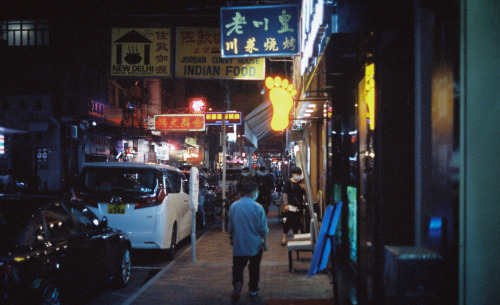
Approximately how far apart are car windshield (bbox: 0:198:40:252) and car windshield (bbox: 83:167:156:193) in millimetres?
3889

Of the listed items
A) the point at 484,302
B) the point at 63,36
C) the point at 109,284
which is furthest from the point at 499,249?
the point at 63,36

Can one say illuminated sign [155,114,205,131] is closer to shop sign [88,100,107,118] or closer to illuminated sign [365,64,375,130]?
shop sign [88,100,107,118]

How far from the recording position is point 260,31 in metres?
10.1

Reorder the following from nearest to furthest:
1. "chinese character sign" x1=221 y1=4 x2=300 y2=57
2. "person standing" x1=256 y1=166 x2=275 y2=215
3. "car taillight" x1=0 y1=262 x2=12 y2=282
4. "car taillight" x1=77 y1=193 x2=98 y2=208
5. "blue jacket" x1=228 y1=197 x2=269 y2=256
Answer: "car taillight" x1=0 y1=262 x2=12 y2=282, "blue jacket" x1=228 y1=197 x2=269 y2=256, "car taillight" x1=77 y1=193 x2=98 y2=208, "chinese character sign" x1=221 y1=4 x2=300 y2=57, "person standing" x1=256 y1=166 x2=275 y2=215

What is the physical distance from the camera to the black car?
4.42m

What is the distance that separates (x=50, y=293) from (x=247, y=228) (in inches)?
114

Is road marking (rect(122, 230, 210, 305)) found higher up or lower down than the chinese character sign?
lower down

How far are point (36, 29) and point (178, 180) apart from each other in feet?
63.8

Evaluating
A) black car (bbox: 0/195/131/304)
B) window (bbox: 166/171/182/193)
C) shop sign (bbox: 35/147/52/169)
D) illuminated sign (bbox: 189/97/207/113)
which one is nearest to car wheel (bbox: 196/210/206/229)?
window (bbox: 166/171/182/193)

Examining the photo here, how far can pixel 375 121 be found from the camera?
185 inches

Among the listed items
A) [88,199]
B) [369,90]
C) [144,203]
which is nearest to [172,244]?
[144,203]

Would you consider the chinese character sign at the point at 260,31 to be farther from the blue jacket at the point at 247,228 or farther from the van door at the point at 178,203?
the blue jacket at the point at 247,228

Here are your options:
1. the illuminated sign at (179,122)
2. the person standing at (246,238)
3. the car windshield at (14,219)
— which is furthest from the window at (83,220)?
the illuminated sign at (179,122)

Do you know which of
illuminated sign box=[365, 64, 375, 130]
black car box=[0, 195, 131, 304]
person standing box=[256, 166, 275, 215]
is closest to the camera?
black car box=[0, 195, 131, 304]
